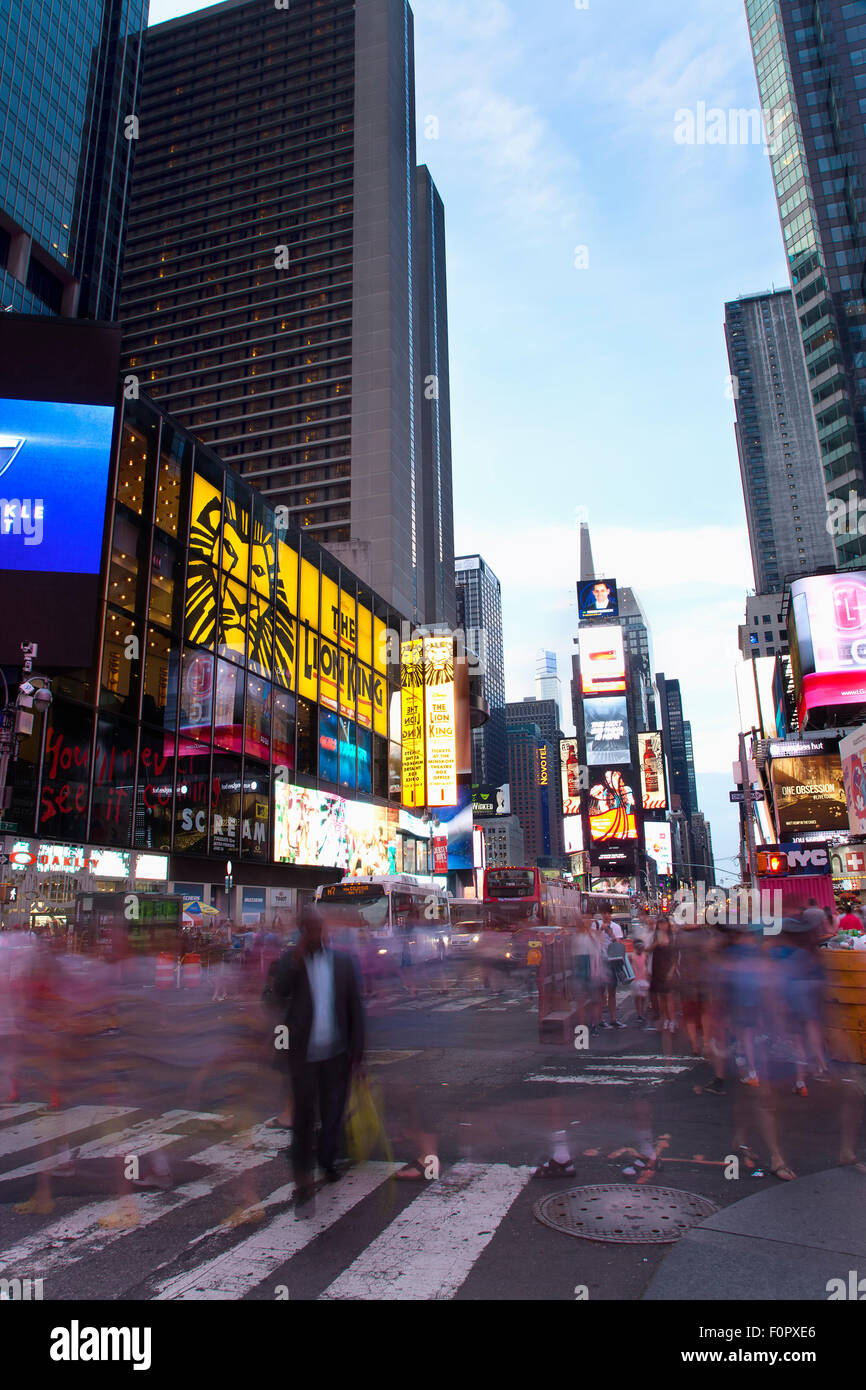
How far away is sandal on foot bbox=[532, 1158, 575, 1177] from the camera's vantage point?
6.11m

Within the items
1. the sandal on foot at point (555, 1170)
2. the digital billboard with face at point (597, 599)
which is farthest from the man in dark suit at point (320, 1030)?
the digital billboard with face at point (597, 599)

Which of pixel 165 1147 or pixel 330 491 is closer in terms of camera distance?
pixel 165 1147

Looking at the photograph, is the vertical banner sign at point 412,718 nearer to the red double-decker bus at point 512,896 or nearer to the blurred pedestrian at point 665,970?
the red double-decker bus at point 512,896

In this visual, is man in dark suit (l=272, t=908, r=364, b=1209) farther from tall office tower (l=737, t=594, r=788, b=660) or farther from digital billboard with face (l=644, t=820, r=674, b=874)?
digital billboard with face (l=644, t=820, r=674, b=874)

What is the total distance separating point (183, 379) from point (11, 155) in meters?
31.0

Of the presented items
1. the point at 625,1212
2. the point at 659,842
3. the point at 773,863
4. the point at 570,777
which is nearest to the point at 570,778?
the point at 570,777

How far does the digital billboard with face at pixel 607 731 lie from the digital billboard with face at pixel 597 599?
15.4m

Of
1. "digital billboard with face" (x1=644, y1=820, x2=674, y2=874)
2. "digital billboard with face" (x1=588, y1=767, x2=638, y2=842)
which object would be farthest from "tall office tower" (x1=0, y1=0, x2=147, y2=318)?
"digital billboard with face" (x1=644, y1=820, x2=674, y2=874)

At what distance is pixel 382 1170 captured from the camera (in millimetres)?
6461

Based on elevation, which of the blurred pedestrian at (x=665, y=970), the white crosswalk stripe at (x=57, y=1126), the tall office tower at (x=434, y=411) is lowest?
the white crosswalk stripe at (x=57, y=1126)

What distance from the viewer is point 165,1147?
717cm

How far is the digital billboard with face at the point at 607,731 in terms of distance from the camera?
118 meters
